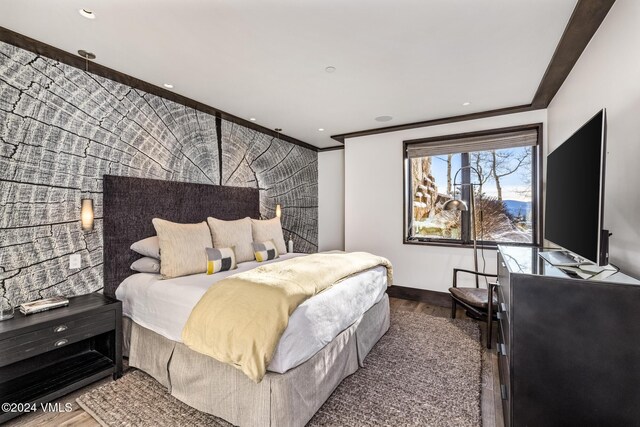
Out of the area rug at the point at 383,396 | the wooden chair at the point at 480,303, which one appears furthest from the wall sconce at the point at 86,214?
the wooden chair at the point at 480,303

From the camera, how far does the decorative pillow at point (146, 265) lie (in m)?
2.52

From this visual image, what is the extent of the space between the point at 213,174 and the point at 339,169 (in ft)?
8.20

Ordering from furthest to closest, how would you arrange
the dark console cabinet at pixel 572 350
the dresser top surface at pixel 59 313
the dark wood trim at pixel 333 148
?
1. the dark wood trim at pixel 333 148
2. the dresser top surface at pixel 59 313
3. the dark console cabinet at pixel 572 350

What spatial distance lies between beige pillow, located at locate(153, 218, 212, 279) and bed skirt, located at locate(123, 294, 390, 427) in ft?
1.65

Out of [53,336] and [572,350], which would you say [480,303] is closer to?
[572,350]

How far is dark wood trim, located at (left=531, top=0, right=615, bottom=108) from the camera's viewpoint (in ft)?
5.64

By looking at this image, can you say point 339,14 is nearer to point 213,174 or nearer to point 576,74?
point 576,74

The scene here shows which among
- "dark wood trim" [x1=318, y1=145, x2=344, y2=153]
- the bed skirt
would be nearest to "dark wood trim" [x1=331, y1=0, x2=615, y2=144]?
"dark wood trim" [x1=318, y1=145, x2=344, y2=153]

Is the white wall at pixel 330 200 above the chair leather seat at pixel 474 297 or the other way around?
above

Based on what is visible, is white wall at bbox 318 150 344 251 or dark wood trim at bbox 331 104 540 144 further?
white wall at bbox 318 150 344 251

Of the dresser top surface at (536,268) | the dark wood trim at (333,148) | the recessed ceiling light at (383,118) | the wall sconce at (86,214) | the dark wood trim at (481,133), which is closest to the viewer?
the dresser top surface at (536,268)

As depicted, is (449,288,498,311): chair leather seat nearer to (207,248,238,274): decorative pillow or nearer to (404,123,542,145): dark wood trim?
(404,123,542,145): dark wood trim

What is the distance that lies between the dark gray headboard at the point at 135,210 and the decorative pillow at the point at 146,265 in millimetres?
114

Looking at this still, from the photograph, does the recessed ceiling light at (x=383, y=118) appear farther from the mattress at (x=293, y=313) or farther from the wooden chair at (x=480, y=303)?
the wooden chair at (x=480, y=303)
